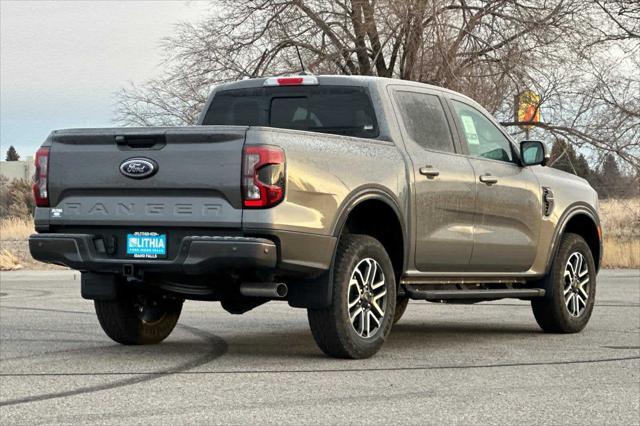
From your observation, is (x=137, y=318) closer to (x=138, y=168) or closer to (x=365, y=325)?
(x=138, y=168)

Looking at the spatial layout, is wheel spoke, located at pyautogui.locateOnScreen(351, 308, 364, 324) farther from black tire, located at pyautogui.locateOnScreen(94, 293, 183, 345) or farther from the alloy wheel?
the alloy wheel

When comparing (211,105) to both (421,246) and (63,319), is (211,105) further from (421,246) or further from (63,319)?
(63,319)

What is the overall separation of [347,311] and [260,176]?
1.23 m

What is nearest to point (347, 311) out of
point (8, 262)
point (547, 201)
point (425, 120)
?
point (425, 120)

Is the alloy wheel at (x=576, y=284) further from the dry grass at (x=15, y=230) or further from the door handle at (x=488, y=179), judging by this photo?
the dry grass at (x=15, y=230)

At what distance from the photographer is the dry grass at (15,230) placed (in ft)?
98.7

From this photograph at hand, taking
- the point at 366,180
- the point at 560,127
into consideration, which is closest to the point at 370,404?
the point at 366,180

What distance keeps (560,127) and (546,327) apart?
17549mm

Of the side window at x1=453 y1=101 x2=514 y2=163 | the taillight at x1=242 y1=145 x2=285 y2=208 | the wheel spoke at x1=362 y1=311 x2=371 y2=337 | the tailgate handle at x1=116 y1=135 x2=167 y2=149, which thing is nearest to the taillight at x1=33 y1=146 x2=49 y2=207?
the tailgate handle at x1=116 y1=135 x2=167 y2=149

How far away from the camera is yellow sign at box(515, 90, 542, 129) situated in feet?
90.0

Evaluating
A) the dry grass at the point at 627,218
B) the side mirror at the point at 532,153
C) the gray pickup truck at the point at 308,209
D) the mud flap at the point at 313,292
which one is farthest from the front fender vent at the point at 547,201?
the dry grass at the point at 627,218

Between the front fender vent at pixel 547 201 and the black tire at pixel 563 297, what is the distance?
44cm

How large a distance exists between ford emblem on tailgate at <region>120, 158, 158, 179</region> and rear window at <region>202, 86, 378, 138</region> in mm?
1843

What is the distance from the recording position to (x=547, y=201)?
11.3 meters
